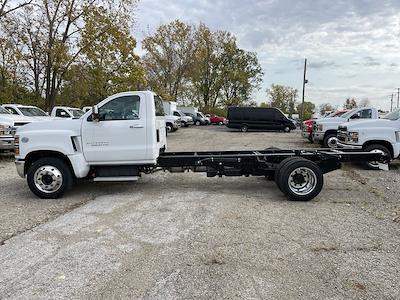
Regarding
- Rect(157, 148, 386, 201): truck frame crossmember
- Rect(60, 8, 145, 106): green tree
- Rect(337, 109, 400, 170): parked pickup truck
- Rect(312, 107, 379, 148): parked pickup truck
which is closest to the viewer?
Rect(157, 148, 386, 201): truck frame crossmember

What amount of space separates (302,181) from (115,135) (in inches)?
145

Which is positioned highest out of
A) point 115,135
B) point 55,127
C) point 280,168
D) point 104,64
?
point 104,64

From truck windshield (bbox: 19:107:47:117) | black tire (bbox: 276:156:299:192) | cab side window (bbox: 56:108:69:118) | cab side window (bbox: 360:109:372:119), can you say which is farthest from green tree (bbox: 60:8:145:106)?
black tire (bbox: 276:156:299:192)

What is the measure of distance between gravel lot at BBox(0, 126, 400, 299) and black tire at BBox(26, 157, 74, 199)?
0.58 feet

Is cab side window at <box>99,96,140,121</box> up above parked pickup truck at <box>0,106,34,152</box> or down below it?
above

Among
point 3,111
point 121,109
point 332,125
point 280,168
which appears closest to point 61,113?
point 3,111

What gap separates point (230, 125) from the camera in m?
33.2

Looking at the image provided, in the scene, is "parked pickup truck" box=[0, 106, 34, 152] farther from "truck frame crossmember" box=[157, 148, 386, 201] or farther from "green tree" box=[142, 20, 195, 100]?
"green tree" box=[142, 20, 195, 100]

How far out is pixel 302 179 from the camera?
6793 mm

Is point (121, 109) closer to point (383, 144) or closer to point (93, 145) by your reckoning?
point (93, 145)

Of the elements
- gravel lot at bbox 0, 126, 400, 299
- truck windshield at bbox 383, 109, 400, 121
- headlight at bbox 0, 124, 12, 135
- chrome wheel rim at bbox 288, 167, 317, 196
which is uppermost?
truck windshield at bbox 383, 109, 400, 121

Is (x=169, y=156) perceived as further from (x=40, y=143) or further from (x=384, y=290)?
(x=384, y=290)

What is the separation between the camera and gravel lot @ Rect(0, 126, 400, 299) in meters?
3.55

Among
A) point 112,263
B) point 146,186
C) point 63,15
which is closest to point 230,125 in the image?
point 63,15
